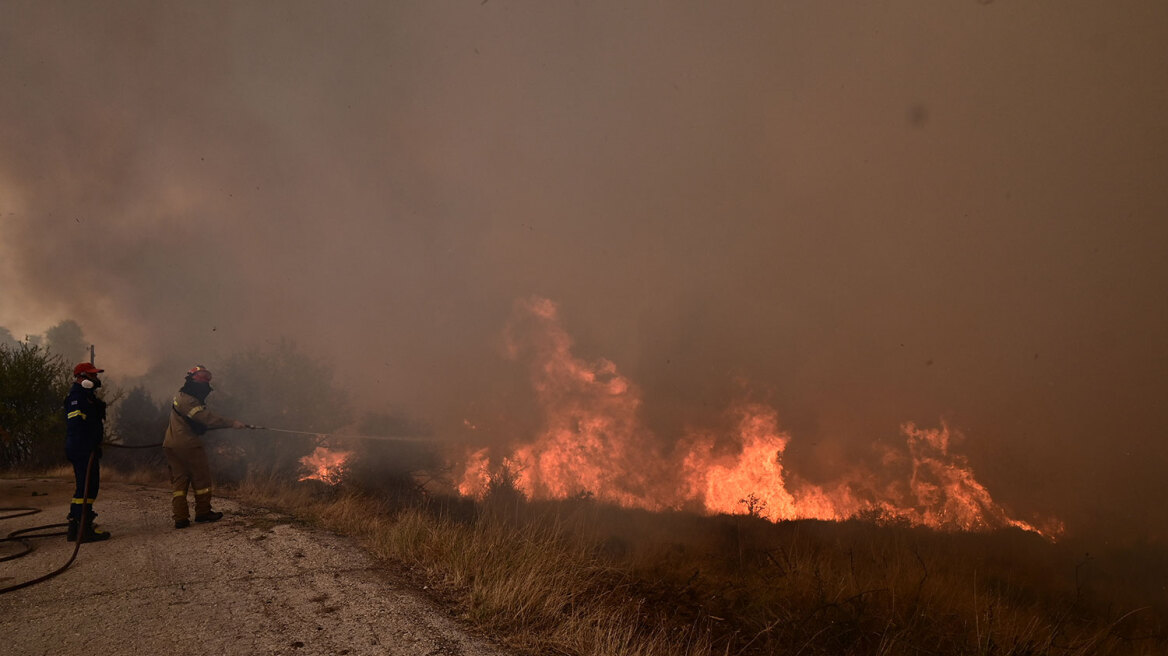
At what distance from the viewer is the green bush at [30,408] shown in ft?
50.7

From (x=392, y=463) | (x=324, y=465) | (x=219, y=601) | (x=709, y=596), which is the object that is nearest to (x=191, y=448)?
(x=219, y=601)

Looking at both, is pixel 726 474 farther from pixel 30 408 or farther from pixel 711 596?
pixel 30 408

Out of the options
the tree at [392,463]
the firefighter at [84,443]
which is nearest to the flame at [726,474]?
the tree at [392,463]

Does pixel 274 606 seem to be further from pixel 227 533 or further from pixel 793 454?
pixel 793 454

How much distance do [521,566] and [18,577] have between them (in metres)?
5.98

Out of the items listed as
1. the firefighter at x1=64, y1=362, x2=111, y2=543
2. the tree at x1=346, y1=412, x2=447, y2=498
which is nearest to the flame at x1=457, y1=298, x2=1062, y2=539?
the tree at x1=346, y1=412, x2=447, y2=498

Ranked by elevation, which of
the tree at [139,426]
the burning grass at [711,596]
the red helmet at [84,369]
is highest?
the red helmet at [84,369]

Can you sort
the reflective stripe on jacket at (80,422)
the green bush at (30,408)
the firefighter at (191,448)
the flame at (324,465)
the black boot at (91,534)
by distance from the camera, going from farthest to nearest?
1. the green bush at (30,408)
2. the flame at (324,465)
3. the firefighter at (191,448)
4. the reflective stripe on jacket at (80,422)
5. the black boot at (91,534)

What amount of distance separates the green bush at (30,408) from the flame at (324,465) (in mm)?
9101

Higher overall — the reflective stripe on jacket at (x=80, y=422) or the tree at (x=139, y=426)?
the reflective stripe on jacket at (x=80, y=422)

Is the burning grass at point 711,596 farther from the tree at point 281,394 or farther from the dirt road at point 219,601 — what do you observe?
the tree at point 281,394

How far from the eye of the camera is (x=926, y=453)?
64.9 feet

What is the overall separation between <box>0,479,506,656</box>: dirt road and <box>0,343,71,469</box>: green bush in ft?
40.9

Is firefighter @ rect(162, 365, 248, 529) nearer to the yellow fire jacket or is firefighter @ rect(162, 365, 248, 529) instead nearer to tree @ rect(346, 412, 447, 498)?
the yellow fire jacket
